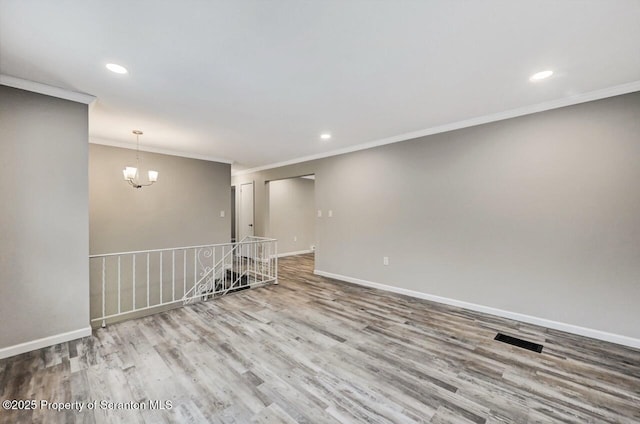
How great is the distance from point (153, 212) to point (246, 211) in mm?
2932

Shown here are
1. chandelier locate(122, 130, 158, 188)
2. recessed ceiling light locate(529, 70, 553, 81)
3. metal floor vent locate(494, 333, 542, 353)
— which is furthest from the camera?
chandelier locate(122, 130, 158, 188)

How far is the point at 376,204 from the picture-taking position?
457cm

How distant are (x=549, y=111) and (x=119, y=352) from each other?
17.5 ft

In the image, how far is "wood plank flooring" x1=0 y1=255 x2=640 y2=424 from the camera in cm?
174

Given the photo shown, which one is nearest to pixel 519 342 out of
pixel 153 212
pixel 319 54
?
pixel 319 54

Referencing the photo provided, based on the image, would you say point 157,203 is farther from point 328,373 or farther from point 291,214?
point 328,373

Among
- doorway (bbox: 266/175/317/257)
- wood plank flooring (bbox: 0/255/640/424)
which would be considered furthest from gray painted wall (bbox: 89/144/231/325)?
wood plank flooring (bbox: 0/255/640/424)

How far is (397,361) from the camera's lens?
2.35 m

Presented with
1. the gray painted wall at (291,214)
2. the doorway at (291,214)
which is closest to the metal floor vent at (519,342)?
the doorway at (291,214)

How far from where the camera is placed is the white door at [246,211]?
754 cm

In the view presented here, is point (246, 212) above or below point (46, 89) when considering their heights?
below

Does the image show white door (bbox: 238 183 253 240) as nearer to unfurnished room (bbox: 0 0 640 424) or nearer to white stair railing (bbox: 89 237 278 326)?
white stair railing (bbox: 89 237 278 326)

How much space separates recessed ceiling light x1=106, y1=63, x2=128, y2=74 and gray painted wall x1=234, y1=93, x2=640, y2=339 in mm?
3593

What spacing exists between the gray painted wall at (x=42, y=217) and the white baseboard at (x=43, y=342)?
38mm
